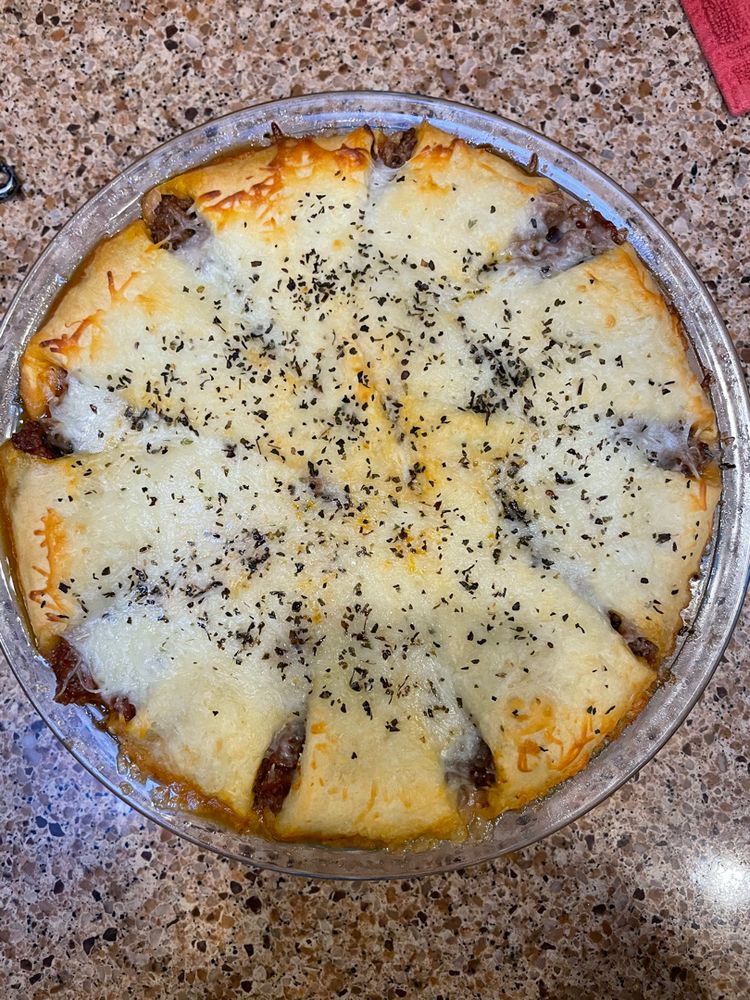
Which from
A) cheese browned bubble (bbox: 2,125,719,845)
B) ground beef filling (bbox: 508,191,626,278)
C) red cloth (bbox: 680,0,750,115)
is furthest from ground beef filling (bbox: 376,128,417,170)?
red cloth (bbox: 680,0,750,115)

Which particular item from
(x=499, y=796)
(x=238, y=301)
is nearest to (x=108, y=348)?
(x=238, y=301)

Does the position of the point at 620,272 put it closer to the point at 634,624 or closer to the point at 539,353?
the point at 539,353

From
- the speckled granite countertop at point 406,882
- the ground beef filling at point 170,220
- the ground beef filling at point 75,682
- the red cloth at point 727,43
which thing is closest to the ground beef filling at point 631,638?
the speckled granite countertop at point 406,882

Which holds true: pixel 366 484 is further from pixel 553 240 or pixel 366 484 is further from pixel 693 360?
pixel 693 360

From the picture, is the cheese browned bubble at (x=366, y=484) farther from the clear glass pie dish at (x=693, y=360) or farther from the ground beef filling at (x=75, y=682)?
the clear glass pie dish at (x=693, y=360)

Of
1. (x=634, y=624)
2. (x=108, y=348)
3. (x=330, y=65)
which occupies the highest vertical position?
(x=330, y=65)
